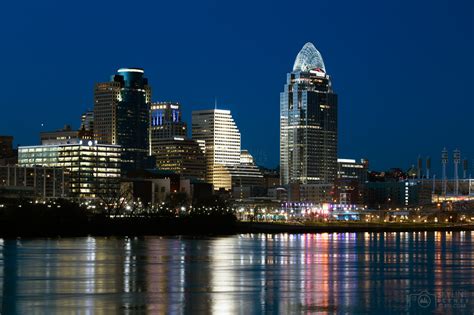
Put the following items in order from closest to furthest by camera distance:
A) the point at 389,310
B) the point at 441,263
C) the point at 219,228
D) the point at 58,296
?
the point at 389,310 < the point at 58,296 < the point at 441,263 < the point at 219,228

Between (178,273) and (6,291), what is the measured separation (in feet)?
42.6

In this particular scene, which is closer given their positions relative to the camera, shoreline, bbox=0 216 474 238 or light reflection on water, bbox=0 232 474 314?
light reflection on water, bbox=0 232 474 314

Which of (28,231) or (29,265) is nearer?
(29,265)

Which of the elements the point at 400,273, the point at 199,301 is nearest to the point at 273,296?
the point at 199,301

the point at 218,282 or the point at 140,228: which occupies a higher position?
the point at 140,228

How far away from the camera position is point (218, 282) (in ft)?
160

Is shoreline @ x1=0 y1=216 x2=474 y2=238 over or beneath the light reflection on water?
over

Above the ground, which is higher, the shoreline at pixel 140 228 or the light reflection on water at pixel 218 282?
the shoreline at pixel 140 228

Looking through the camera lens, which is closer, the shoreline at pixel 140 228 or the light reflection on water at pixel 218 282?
the light reflection on water at pixel 218 282

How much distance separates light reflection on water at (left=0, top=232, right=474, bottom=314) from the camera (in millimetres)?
38562

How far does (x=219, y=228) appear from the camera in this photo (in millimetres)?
150500

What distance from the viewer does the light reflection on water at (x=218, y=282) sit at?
3856 cm

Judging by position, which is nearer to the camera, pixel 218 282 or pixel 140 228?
pixel 218 282

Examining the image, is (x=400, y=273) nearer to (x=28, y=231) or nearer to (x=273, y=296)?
(x=273, y=296)
